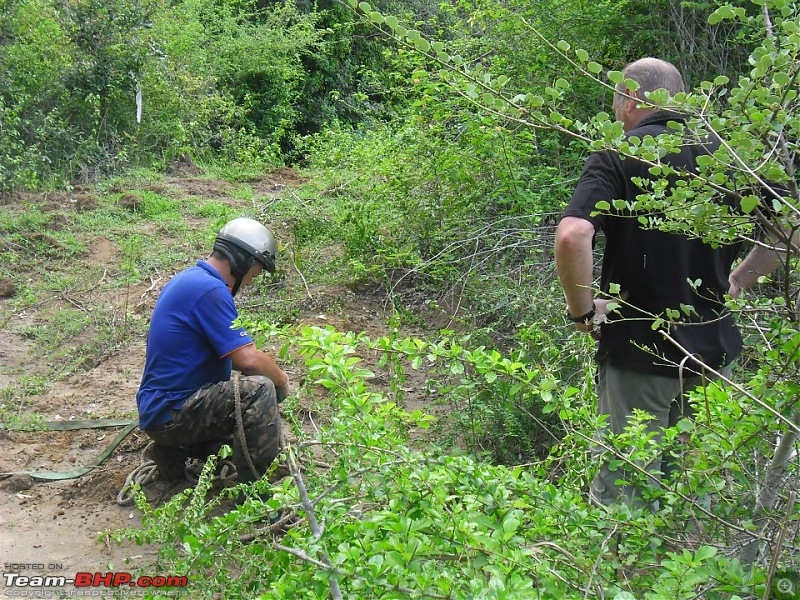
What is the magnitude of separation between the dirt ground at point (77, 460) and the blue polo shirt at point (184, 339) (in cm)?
71

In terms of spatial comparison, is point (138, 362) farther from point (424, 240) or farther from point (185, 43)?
point (185, 43)

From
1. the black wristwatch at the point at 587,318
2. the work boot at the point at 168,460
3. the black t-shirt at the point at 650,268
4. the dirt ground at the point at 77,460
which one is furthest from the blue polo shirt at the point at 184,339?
the black t-shirt at the point at 650,268

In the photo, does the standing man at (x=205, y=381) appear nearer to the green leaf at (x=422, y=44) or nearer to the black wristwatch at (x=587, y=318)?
the black wristwatch at (x=587, y=318)

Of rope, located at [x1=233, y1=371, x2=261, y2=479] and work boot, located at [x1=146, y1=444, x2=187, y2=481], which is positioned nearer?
rope, located at [x1=233, y1=371, x2=261, y2=479]

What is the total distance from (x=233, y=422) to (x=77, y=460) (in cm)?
160

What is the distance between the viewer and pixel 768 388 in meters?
2.24

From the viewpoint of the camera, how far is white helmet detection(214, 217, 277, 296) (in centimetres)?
479

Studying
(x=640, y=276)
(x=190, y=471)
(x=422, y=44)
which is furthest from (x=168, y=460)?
(x=422, y=44)

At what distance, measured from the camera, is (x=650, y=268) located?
3.40m

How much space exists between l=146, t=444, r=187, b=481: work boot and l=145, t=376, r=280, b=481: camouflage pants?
7.8 inches

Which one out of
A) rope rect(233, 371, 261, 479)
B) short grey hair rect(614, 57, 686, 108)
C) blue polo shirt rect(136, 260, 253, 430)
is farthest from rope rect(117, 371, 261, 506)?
short grey hair rect(614, 57, 686, 108)

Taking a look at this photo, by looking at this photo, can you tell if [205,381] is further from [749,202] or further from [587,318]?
[749,202]

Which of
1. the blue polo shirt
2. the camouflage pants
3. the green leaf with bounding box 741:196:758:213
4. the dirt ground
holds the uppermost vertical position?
the green leaf with bounding box 741:196:758:213

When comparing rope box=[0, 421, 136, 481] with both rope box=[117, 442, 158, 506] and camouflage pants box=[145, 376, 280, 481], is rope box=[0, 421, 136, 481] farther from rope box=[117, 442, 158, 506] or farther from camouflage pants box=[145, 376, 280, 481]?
camouflage pants box=[145, 376, 280, 481]
